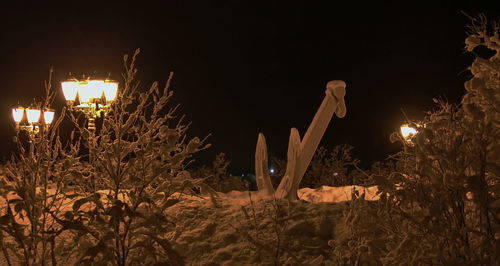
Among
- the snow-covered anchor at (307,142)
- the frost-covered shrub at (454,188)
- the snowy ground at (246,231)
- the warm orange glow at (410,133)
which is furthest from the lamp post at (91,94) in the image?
the frost-covered shrub at (454,188)

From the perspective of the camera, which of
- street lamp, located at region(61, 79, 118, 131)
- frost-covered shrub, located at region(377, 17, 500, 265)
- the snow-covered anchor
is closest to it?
frost-covered shrub, located at region(377, 17, 500, 265)

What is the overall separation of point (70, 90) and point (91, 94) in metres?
0.65

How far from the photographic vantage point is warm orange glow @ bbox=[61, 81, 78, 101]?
9336mm

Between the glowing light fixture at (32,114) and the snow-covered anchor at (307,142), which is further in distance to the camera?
the glowing light fixture at (32,114)

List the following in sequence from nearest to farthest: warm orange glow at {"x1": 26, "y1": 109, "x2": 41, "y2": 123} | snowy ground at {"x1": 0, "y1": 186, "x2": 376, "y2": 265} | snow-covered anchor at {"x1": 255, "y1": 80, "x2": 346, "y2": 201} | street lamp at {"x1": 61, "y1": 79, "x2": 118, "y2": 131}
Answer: snowy ground at {"x1": 0, "y1": 186, "x2": 376, "y2": 265} → street lamp at {"x1": 61, "y1": 79, "x2": 118, "y2": 131} → snow-covered anchor at {"x1": 255, "y1": 80, "x2": 346, "y2": 201} → warm orange glow at {"x1": 26, "y1": 109, "x2": 41, "y2": 123}

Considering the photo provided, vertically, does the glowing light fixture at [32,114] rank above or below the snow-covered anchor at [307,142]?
above

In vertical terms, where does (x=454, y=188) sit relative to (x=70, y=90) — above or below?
below

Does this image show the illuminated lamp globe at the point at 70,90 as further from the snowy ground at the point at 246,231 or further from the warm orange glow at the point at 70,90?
the snowy ground at the point at 246,231

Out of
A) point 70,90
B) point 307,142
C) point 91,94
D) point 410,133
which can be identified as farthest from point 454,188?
point 70,90

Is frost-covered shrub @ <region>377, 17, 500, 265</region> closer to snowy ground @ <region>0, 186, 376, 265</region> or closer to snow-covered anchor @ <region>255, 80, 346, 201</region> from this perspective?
snowy ground @ <region>0, 186, 376, 265</region>

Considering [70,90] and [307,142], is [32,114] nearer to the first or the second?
[70,90]

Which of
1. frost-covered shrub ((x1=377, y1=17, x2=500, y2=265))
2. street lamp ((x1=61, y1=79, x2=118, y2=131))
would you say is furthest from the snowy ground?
street lamp ((x1=61, y1=79, x2=118, y2=131))

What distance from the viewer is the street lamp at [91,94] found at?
28.5ft

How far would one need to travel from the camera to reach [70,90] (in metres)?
9.38
